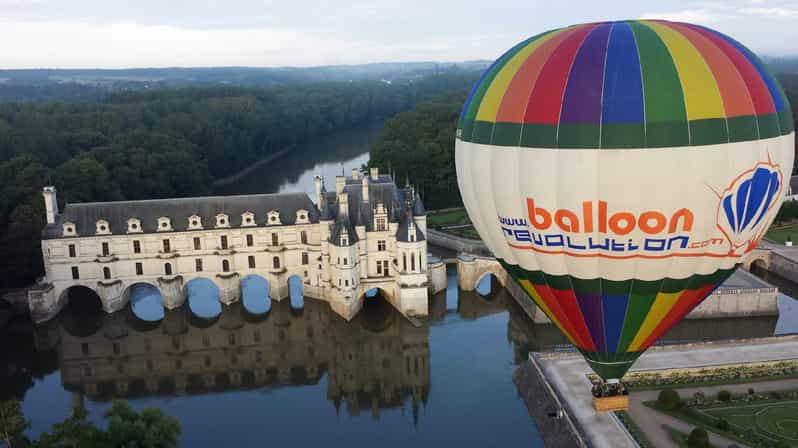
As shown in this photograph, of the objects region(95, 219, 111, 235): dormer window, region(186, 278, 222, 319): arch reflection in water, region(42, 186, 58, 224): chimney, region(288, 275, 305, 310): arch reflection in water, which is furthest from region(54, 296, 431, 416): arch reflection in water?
region(42, 186, 58, 224): chimney

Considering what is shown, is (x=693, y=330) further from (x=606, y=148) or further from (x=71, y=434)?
(x=71, y=434)

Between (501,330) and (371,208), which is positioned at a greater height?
(371,208)

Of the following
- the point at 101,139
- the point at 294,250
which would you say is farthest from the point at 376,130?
the point at 294,250

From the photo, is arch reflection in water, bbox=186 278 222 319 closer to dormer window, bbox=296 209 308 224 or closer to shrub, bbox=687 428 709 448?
dormer window, bbox=296 209 308 224

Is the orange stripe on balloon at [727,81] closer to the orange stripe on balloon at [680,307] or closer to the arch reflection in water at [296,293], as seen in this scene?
the orange stripe on balloon at [680,307]

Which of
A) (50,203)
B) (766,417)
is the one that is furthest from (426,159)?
(766,417)

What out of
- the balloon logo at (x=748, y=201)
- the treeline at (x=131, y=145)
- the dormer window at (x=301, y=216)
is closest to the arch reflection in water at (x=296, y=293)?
the dormer window at (x=301, y=216)
